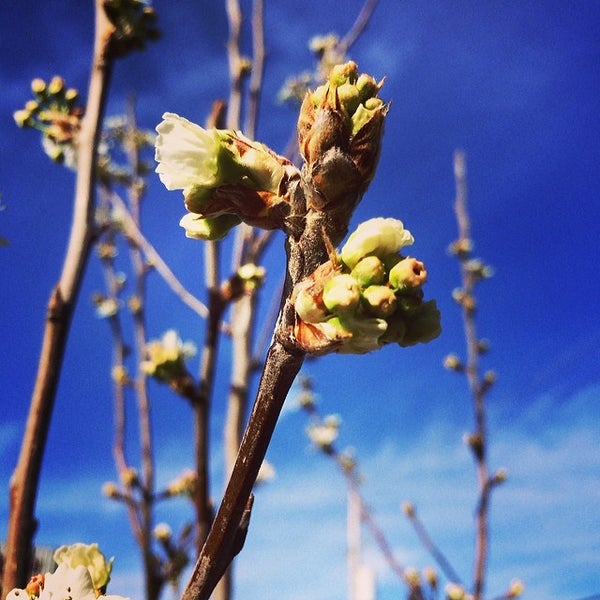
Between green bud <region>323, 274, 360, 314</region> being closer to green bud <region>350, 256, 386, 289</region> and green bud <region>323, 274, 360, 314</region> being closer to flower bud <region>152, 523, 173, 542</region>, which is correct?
green bud <region>350, 256, 386, 289</region>

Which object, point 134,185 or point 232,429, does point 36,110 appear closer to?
point 232,429

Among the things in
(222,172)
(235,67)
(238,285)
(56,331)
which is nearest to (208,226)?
(222,172)

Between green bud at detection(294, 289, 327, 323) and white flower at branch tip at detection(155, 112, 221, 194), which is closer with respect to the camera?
green bud at detection(294, 289, 327, 323)

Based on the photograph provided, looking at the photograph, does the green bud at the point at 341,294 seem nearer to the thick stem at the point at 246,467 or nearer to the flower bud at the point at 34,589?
the thick stem at the point at 246,467

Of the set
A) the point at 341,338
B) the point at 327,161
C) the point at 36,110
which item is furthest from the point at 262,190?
the point at 36,110

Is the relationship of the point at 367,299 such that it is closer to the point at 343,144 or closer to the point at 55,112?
the point at 343,144

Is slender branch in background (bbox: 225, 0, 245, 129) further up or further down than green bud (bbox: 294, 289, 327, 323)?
further up

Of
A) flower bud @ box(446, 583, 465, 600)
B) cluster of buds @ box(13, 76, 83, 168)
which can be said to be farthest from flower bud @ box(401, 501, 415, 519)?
cluster of buds @ box(13, 76, 83, 168)
